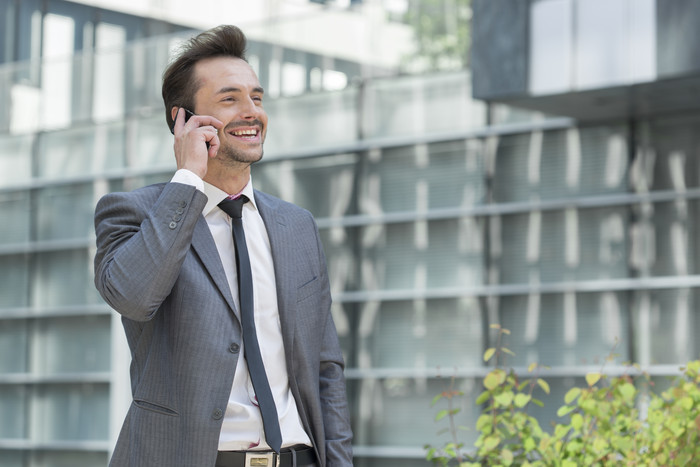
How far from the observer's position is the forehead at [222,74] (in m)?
3.00

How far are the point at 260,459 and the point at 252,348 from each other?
0.88ft

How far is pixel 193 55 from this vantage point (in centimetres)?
307

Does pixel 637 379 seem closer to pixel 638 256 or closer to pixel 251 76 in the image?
pixel 638 256

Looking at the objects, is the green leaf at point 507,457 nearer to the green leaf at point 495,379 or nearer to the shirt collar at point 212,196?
the green leaf at point 495,379

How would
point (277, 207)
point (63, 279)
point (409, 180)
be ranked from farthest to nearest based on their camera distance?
1. point (63, 279)
2. point (409, 180)
3. point (277, 207)

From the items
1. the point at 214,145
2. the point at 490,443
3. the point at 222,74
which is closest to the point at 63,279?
the point at 490,443

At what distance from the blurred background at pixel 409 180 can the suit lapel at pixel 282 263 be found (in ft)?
15.7

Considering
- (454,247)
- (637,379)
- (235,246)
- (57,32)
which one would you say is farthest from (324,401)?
(57,32)

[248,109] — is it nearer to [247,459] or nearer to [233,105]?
[233,105]

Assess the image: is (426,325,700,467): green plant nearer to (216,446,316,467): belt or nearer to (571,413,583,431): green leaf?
(571,413,583,431): green leaf

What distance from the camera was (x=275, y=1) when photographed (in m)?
11.1

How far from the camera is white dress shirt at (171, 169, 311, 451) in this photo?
2.74 m

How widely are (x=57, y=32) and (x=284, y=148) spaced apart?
12.2ft

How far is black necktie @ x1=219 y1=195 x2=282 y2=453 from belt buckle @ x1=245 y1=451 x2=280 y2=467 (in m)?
0.02
